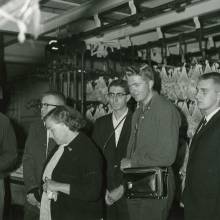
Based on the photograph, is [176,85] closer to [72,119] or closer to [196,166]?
[196,166]

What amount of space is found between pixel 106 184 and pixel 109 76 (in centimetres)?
179

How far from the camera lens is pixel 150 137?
2.98 m

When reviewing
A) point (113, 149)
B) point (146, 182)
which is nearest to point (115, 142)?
point (113, 149)

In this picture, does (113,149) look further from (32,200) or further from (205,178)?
(205,178)

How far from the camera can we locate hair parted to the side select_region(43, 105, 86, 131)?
2696 mm

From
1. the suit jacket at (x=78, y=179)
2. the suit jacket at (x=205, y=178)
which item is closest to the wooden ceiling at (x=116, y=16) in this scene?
the suit jacket at (x=205, y=178)

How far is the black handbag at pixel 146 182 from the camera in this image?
9.36 ft

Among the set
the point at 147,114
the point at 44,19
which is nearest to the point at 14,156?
the point at 147,114

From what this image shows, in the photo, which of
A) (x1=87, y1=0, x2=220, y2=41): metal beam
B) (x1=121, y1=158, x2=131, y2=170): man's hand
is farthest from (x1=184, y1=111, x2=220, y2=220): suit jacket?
(x1=87, y1=0, x2=220, y2=41): metal beam

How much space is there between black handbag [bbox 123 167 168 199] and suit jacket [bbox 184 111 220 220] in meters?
0.19

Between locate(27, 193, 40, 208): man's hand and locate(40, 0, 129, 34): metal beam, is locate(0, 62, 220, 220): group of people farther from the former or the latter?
locate(40, 0, 129, 34): metal beam

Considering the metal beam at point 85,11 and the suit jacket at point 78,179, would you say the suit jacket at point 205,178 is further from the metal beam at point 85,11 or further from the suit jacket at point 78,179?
the metal beam at point 85,11

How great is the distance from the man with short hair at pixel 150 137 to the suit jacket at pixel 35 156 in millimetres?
890

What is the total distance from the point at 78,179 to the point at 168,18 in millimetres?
3217
